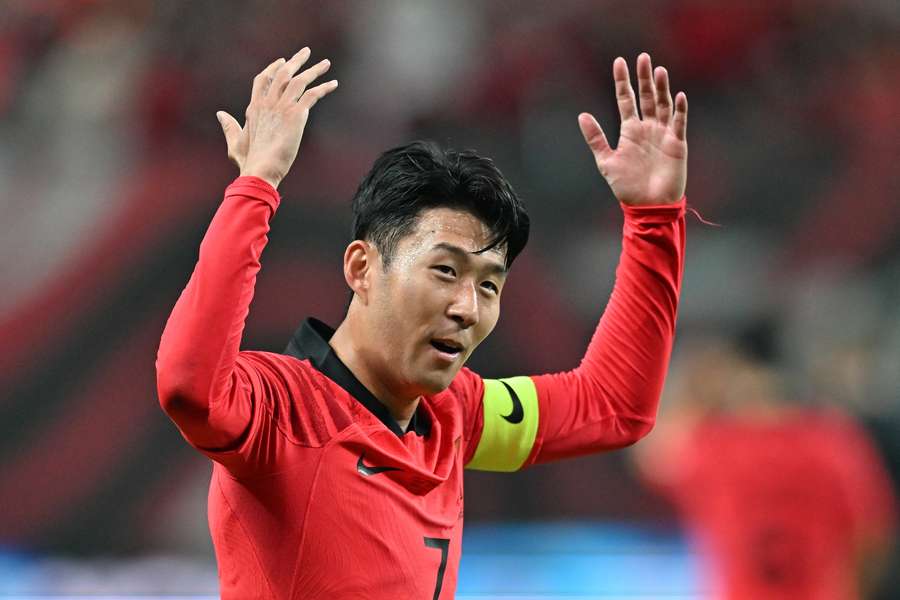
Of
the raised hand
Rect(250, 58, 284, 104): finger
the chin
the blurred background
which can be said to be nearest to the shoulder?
the chin

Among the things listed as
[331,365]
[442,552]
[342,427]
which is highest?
[331,365]

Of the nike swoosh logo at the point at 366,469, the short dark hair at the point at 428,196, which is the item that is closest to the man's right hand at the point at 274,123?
the short dark hair at the point at 428,196

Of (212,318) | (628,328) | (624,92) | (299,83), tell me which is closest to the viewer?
(212,318)

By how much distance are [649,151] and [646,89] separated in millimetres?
111

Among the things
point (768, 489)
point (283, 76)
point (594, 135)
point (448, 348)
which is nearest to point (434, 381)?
point (448, 348)

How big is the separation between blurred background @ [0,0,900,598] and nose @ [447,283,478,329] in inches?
109

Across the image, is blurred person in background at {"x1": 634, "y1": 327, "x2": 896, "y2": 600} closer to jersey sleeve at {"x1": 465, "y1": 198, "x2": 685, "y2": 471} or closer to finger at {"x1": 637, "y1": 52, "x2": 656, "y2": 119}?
jersey sleeve at {"x1": 465, "y1": 198, "x2": 685, "y2": 471}

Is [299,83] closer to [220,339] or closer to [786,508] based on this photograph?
[220,339]

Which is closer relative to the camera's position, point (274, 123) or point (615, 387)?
point (274, 123)

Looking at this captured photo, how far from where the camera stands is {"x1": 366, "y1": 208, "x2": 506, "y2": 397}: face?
5.98 feet

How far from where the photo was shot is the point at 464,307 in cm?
182

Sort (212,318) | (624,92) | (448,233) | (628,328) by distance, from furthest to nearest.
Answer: (628,328)
(624,92)
(448,233)
(212,318)

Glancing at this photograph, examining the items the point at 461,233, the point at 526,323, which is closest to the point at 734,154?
the point at 526,323

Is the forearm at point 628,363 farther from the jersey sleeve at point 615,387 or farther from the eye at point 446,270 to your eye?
the eye at point 446,270
